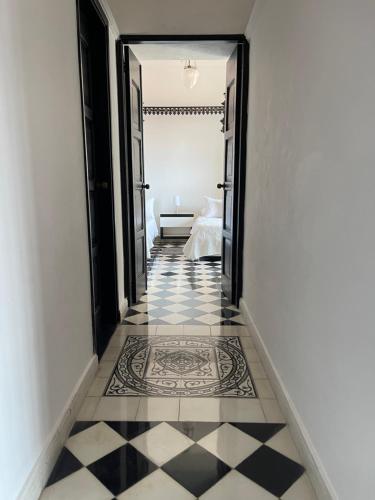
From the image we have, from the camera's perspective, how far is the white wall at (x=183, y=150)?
7.41 metres

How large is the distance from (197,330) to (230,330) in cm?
27

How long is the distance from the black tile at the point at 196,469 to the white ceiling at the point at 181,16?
9.57ft

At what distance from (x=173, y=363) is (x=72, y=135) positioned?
1.55 meters

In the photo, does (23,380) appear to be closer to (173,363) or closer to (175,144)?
(173,363)

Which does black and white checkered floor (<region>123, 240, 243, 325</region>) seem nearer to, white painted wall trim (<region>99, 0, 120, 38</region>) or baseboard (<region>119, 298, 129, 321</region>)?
baseboard (<region>119, 298, 129, 321</region>)

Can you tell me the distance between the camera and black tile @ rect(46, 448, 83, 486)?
4.95ft

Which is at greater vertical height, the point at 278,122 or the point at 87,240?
the point at 278,122

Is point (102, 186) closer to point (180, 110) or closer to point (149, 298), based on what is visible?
point (149, 298)

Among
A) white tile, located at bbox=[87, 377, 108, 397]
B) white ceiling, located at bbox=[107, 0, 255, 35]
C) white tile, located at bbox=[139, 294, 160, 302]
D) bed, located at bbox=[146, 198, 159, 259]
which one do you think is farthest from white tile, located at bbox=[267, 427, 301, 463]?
bed, located at bbox=[146, 198, 159, 259]

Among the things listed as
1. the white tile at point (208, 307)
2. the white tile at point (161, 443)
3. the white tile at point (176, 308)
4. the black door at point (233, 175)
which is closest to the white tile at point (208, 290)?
the black door at point (233, 175)

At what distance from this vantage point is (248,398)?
6.82 ft

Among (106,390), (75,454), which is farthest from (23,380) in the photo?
(106,390)

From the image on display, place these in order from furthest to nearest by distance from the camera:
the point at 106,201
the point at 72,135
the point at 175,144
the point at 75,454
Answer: the point at 175,144 < the point at 106,201 < the point at 72,135 < the point at 75,454

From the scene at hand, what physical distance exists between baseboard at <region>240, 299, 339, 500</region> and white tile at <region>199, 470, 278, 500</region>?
0.61 ft
